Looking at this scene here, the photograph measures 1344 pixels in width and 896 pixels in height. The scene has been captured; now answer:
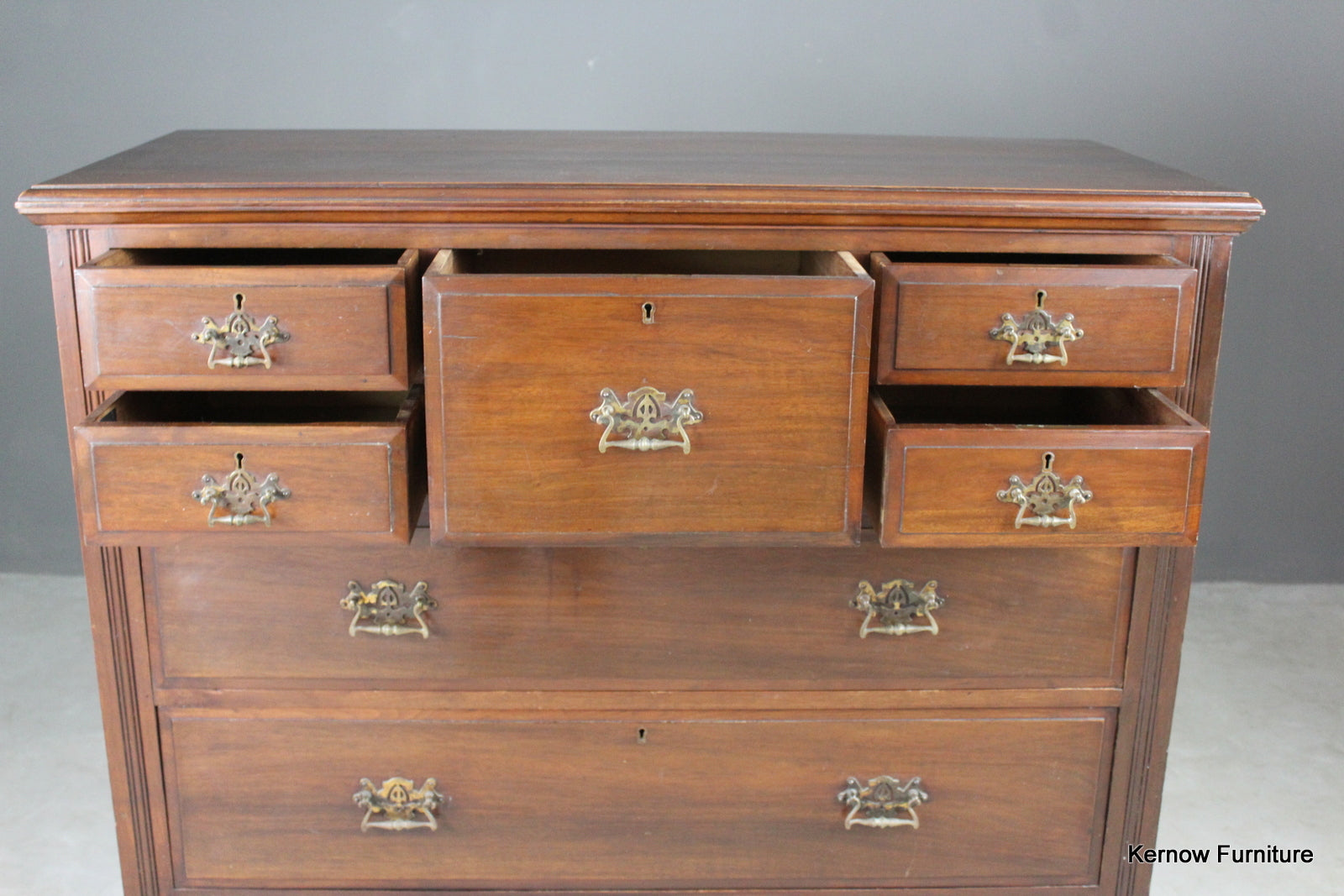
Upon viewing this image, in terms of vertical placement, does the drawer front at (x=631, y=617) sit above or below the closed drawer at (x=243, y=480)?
below

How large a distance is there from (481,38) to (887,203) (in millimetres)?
1363

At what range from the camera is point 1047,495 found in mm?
1487

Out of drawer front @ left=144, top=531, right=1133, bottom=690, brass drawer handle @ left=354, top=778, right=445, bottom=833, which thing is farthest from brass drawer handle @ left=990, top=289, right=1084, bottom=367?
brass drawer handle @ left=354, top=778, right=445, bottom=833

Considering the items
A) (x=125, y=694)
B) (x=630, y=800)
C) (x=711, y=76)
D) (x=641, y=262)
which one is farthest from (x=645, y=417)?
(x=711, y=76)

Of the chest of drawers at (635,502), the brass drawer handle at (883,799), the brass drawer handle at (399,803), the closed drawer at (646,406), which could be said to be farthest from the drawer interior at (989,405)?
the brass drawer handle at (399,803)

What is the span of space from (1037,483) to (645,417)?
0.44 metres

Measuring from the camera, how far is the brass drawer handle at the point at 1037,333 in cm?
148

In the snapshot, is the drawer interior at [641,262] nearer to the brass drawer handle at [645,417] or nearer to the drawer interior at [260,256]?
the drawer interior at [260,256]

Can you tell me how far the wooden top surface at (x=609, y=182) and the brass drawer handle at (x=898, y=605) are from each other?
0.46 metres

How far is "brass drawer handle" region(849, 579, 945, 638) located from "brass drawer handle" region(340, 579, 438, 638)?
528 mm

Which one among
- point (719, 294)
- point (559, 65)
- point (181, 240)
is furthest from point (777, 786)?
point (559, 65)

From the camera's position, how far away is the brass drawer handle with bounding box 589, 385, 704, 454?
144cm

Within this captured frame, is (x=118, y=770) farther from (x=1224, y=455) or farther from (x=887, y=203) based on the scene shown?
(x=1224, y=455)

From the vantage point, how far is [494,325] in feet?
4.63
